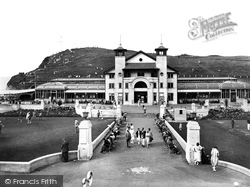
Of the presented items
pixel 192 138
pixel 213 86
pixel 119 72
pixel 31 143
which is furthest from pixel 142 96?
pixel 192 138

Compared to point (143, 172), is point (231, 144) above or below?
above

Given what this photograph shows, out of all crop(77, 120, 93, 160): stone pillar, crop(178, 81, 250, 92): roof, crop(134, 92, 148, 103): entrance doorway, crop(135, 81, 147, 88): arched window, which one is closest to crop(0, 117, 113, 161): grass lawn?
crop(77, 120, 93, 160): stone pillar

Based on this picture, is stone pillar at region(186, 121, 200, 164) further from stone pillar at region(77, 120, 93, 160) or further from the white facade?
the white facade

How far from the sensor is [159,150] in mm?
17406

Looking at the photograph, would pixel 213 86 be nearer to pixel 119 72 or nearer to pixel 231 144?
pixel 119 72

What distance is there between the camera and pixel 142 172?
41.8 feet

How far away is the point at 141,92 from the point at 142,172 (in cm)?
3957

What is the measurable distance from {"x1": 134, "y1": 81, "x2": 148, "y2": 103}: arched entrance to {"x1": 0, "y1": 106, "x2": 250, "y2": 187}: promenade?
115 feet

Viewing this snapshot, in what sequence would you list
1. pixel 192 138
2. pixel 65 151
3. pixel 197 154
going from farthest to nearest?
pixel 65 151
pixel 192 138
pixel 197 154

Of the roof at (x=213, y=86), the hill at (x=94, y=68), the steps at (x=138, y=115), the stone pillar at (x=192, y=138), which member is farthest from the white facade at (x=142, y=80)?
the hill at (x=94, y=68)

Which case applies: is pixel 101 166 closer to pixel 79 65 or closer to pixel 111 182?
pixel 111 182

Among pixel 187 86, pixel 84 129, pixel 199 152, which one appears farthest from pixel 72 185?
pixel 187 86

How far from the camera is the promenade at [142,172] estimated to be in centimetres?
A: 1135

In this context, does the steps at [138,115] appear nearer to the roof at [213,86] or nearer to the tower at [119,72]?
the tower at [119,72]
